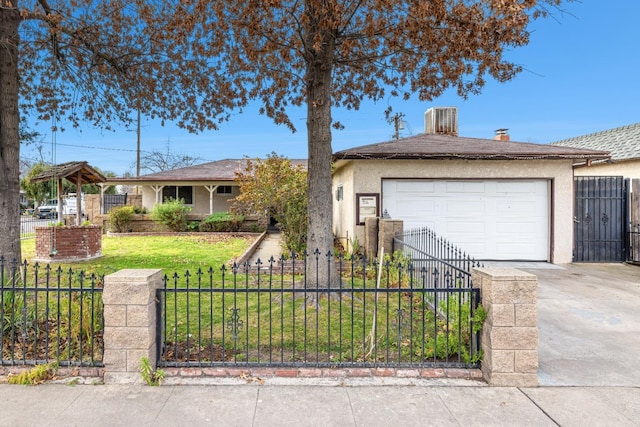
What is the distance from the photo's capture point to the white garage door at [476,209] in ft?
33.6

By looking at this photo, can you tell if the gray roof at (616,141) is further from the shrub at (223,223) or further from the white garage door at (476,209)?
the shrub at (223,223)

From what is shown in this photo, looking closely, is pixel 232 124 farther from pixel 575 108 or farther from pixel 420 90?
pixel 575 108

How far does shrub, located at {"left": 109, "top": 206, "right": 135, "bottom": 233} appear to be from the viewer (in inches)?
706

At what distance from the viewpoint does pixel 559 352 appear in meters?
4.23

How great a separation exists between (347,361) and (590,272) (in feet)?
26.2

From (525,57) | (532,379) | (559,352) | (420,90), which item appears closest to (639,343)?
(559,352)

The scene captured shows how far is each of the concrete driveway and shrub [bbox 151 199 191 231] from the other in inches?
595

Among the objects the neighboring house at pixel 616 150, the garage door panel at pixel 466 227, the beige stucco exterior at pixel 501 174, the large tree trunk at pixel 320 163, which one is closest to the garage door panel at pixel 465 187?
the beige stucco exterior at pixel 501 174

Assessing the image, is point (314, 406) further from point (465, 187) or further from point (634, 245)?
point (634, 245)

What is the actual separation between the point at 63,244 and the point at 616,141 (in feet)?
61.3

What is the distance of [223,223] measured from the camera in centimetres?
1833

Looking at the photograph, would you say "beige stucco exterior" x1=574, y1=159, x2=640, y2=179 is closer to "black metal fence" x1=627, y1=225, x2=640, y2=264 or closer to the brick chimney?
"black metal fence" x1=627, y1=225, x2=640, y2=264

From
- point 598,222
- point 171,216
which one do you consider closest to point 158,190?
point 171,216

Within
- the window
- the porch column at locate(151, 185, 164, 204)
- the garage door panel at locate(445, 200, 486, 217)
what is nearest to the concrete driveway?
the garage door panel at locate(445, 200, 486, 217)
